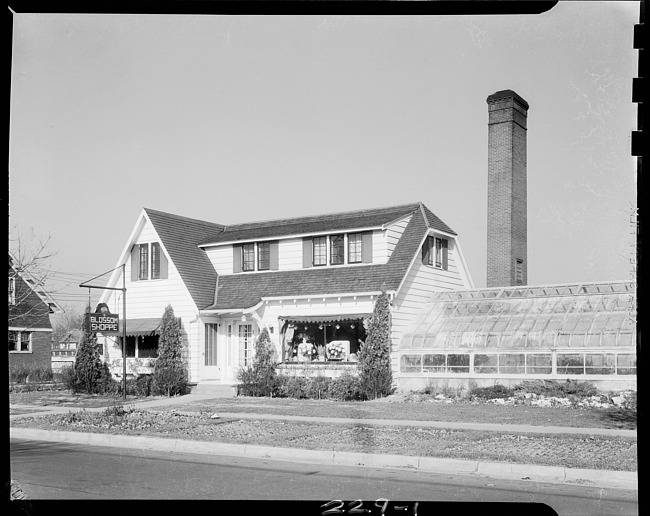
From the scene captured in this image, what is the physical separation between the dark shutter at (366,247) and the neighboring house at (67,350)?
3.51 meters

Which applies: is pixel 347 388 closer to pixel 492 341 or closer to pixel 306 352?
pixel 306 352

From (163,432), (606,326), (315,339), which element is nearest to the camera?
(163,432)

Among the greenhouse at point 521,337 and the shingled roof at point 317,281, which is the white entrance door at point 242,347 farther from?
the greenhouse at point 521,337

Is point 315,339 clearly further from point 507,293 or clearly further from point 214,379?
point 507,293

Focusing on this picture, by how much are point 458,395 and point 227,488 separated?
8276mm

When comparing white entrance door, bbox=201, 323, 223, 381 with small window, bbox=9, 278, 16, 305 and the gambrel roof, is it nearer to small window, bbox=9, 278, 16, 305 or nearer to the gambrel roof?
the gambrel roof

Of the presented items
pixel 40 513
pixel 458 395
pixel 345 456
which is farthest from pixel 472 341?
pixel 40 513

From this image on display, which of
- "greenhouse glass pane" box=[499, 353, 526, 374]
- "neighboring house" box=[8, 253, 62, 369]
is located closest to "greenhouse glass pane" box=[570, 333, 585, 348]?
"greenhouse glass pane" box=[499, 353, 526, 374]

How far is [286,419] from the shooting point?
968 cm

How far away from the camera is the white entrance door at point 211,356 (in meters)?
10.1

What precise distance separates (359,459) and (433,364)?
22.5 feet

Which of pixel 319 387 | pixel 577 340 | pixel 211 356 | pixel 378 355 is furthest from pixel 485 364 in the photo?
pixel 211 356

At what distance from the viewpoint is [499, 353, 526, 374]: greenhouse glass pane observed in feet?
44.8

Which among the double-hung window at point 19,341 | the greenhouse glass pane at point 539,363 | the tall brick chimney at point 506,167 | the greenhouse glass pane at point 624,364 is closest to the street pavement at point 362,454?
the double-hung window at point 19,341
